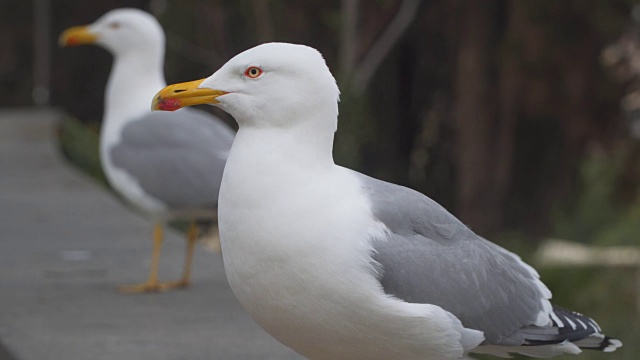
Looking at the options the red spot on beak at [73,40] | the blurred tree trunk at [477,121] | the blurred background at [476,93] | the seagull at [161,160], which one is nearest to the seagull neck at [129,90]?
the seagull at [161,160]

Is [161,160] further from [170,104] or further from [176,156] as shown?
[170,104]

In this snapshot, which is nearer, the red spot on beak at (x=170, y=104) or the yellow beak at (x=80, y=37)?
the red spot on beak at (x=170, y=104)

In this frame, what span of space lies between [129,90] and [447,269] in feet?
10.9

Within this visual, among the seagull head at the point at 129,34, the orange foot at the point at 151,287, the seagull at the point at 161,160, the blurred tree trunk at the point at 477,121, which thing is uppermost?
the blurred tree trunk at the point at 477,121

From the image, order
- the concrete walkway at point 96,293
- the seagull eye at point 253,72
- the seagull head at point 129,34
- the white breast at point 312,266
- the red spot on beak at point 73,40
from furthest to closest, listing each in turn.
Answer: the red spot on beak at point 73,40 → the seagull head at point 129,34 → the concrete walkway at point 96,293 → the seagull eye at point 253,72 → the white breast at point 312,266

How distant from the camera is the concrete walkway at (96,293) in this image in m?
4.96

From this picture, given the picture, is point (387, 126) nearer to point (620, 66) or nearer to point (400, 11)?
point (400, 11)

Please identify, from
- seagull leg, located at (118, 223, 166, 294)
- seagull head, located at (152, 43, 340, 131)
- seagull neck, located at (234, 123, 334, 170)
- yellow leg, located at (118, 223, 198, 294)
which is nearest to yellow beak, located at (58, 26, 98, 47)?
yellow leg, located at (118, 223, 198, 294)

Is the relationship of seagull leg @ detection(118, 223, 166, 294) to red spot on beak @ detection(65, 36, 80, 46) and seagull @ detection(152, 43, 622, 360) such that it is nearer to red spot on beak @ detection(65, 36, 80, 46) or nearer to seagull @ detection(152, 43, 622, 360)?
red spot on beak @ detection(65, 36, 80, 46)

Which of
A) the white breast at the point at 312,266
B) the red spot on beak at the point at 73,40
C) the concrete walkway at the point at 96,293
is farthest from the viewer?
the red spot on beak at the point at 73,40

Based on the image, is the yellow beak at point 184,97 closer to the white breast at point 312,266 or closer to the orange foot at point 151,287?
the white breast at point 312,266

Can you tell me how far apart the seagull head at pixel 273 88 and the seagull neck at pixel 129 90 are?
9.32 ft

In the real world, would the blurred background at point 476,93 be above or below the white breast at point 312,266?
above

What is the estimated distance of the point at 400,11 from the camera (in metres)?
14.8
